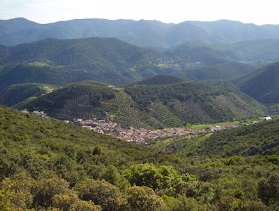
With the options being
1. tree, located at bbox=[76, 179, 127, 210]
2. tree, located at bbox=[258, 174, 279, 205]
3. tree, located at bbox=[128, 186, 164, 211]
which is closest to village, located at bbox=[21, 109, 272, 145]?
tree, located at bbox=[258, 174, 279, 205]

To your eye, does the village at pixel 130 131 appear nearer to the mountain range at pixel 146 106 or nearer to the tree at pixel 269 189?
the mountain range at pixel 146 106

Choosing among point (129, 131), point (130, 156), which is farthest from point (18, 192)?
point (129, 131)

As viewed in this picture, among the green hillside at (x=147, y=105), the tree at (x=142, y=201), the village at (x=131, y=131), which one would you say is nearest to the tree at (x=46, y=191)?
the tree at (x=142, y=201)

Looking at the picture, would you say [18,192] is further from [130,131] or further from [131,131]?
[131,131]

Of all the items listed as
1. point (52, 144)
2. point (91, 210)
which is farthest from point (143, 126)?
point (91, 210)

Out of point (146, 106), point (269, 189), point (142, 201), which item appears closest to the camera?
point (142, 201)

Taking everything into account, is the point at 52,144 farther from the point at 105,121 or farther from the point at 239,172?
the point at 105,121
